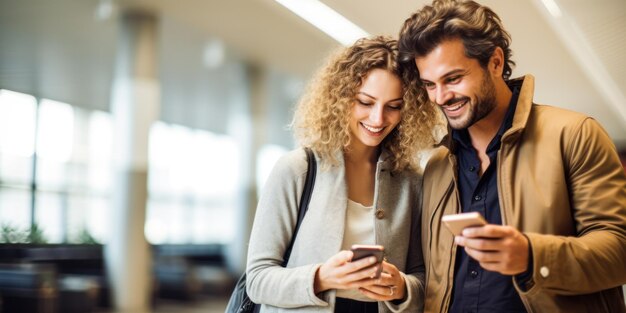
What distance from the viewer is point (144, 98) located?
1124 centimetres

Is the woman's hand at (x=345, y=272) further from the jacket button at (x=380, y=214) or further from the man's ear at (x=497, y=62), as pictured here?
the man's ear at (x=497, y=62)

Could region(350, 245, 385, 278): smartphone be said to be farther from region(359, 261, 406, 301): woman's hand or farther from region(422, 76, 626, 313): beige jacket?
region(422, 76, 626, 313): beige jacket

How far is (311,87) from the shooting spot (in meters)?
2.90

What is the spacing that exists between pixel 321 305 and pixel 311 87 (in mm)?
1037

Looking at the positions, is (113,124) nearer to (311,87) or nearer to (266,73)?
(266,73)

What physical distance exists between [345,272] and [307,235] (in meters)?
0.32

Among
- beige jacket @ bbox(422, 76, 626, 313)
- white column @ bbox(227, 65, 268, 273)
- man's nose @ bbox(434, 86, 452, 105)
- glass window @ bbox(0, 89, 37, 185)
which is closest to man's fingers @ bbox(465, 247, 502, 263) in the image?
beige jacket @ bbox(422, 76, 626, 313)

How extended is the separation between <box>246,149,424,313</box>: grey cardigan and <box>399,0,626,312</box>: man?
104 millimetres

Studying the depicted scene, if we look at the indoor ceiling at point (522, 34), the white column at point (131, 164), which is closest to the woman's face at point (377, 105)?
the indoor ceiling at point (522, 34)

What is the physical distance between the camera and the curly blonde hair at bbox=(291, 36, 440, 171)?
8.48 feet

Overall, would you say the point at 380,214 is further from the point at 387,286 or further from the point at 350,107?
the point at 350,107

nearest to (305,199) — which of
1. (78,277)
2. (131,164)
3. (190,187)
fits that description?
(131,164)

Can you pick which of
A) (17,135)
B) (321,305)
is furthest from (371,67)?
(17,135)

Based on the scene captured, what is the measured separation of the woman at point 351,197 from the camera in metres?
2.33
